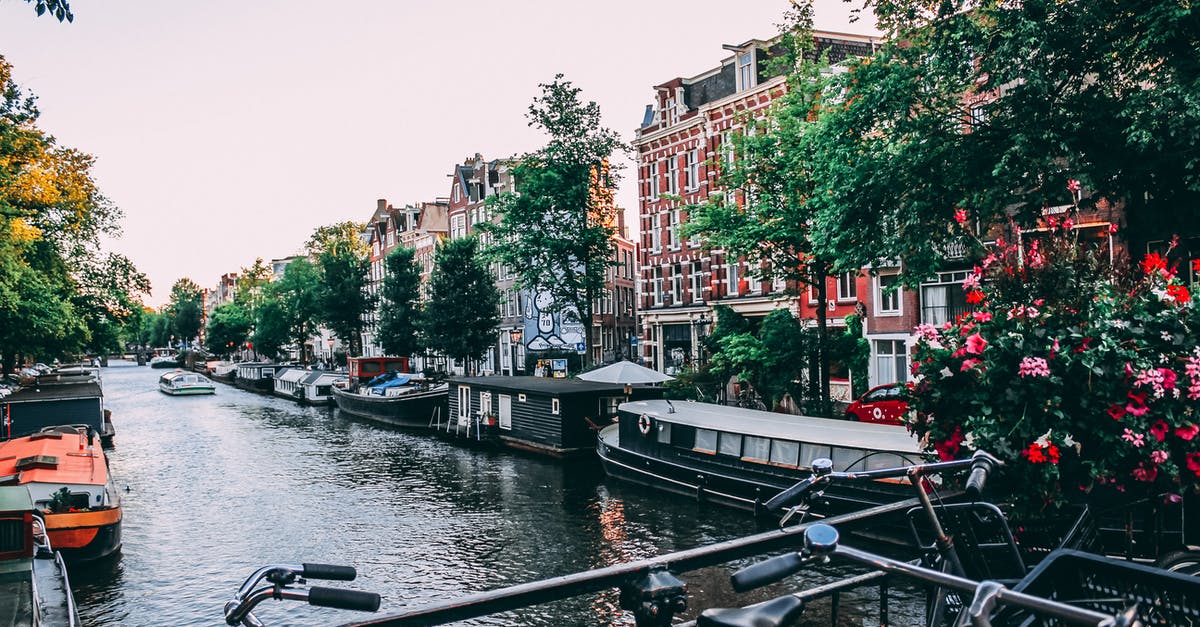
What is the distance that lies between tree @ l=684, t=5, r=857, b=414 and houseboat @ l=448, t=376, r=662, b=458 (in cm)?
640

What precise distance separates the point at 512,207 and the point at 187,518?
21624 mm

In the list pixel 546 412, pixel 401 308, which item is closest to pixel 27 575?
pixel 546 412

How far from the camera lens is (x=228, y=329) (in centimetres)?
11856

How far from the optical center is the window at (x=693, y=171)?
4319 cm

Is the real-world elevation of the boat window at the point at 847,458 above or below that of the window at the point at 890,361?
below

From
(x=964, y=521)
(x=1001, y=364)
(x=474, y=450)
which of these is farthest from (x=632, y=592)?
(x=474, y=450)

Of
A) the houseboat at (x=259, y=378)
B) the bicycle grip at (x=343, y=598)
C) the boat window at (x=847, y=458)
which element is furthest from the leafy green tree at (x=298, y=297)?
the bicycle grip at (x=343, y=598)

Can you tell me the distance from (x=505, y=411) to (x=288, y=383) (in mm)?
35488

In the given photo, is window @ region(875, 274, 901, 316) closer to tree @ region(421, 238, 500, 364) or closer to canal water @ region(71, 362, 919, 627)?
canal water @ region(71, 362, 919, 627)

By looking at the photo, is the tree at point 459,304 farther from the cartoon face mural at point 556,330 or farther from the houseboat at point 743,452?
the houseboat at point 743,452

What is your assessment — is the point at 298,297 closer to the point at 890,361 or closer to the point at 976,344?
the point at 890,361

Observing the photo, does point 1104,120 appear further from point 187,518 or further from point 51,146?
point 51,146

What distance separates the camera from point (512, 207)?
131 feet

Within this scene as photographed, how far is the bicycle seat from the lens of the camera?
220cm
